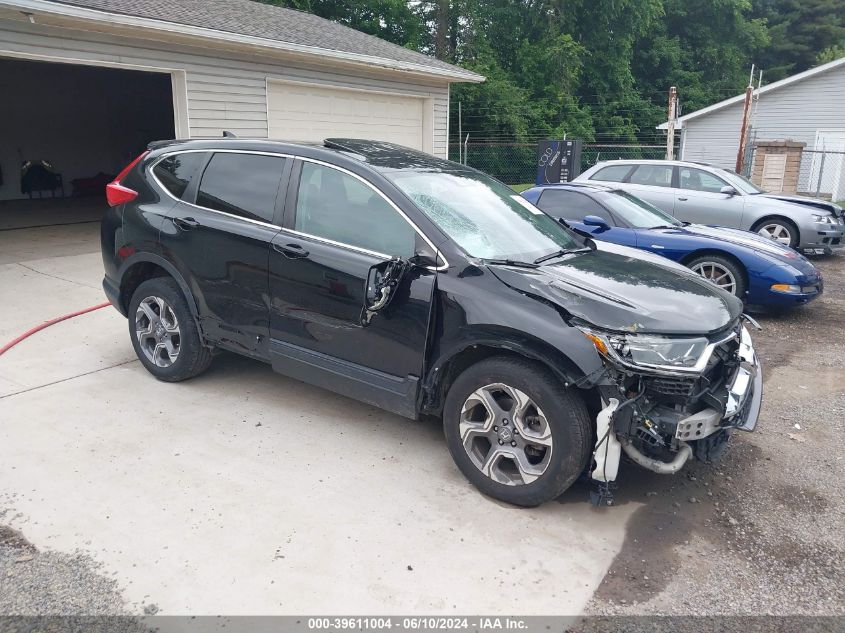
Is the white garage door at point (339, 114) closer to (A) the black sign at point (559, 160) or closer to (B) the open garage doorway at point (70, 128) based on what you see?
(A) the black sign at point (559, 160)

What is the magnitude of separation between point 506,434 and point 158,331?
2.88 meters

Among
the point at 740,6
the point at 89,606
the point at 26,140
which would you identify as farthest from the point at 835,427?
the point at 740,6

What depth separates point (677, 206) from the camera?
33.9 feet

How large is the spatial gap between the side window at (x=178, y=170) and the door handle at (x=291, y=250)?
1.15 m

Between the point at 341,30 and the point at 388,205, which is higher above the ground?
the point at 341,30

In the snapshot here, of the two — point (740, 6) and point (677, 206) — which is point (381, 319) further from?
point (740, 6)

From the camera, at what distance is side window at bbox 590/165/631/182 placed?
10.9m

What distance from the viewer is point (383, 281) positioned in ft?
12.0

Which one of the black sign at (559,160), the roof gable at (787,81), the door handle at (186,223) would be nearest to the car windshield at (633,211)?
the door handle at (186,223)

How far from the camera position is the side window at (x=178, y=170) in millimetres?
4832

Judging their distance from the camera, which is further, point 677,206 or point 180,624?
point 677,206

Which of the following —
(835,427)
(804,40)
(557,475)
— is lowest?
(835,427)

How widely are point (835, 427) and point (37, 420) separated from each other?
543 centimetres

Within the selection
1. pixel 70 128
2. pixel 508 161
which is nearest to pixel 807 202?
A: pixel 508 161
